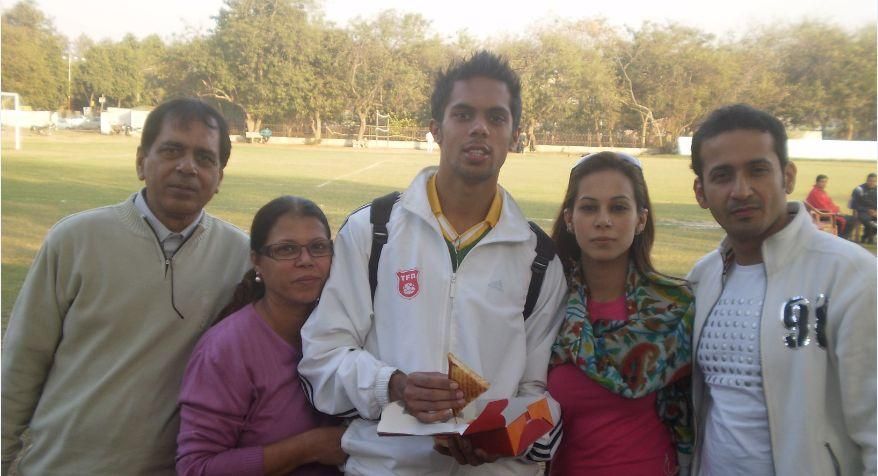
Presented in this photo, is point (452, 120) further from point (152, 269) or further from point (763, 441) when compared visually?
point (763, 441)

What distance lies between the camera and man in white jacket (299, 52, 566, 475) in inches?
94.7

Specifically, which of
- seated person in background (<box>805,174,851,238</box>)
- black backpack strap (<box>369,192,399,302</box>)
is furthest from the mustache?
seated person in background (<box>805,174,851,238</box>)

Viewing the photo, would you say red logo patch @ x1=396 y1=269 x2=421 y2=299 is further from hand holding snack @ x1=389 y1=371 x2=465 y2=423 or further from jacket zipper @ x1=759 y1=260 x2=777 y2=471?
jacket zipper @ x1=759 y1=260 x2=777 y2=471

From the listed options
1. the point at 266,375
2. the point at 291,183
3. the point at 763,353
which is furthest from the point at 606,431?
the point at 291,183

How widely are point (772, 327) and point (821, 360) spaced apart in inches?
6.9

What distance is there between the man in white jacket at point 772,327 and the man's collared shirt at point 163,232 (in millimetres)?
2019

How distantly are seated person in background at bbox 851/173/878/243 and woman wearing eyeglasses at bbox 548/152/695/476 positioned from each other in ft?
62.6

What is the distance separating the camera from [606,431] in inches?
101

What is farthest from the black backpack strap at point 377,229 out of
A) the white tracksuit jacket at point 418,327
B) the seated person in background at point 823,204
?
the seated person in background at point 823,204

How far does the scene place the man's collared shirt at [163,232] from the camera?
2.76m

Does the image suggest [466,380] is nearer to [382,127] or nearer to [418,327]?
[418,327]

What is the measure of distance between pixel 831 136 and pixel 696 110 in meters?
9.84

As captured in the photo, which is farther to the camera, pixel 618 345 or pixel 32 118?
pixel 32 118

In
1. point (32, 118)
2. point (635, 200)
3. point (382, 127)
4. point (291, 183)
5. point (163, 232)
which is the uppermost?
point (382, 127)
